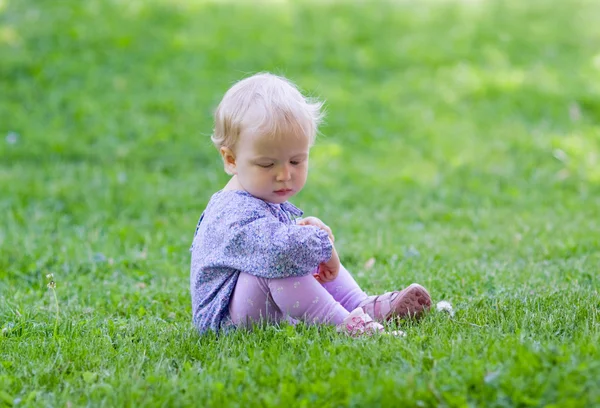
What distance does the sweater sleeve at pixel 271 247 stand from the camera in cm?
388

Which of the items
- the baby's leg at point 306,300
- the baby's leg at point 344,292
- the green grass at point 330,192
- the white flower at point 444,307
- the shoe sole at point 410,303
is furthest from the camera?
the baby's leg at point 344,292

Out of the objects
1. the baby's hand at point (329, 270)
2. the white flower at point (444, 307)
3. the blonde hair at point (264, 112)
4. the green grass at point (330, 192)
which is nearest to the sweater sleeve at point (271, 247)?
the baby's hand at point (329, 270)

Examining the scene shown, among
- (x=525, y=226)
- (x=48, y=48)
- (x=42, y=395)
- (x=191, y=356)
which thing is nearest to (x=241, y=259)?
(x=191, y=356)

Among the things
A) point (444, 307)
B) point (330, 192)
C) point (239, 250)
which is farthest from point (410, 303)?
point (330, 192)

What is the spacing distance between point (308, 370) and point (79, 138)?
666 cm

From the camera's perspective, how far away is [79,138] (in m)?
9.39

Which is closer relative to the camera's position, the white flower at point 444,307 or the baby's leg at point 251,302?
the baby's leg at point 251,302

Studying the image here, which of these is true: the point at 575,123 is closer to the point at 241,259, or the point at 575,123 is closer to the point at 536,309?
the point at 536,309

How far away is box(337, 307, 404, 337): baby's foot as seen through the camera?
3865mm

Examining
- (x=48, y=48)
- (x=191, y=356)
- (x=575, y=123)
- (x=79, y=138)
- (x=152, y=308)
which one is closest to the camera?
(x=191, y=356)

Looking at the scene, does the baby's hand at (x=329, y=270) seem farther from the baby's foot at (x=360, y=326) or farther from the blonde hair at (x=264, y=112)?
the blonde hair at (x=264, y=112)

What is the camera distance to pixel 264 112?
13.1 feet

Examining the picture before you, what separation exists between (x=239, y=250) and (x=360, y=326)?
689 mm

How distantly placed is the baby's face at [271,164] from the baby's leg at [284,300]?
1.48ft
